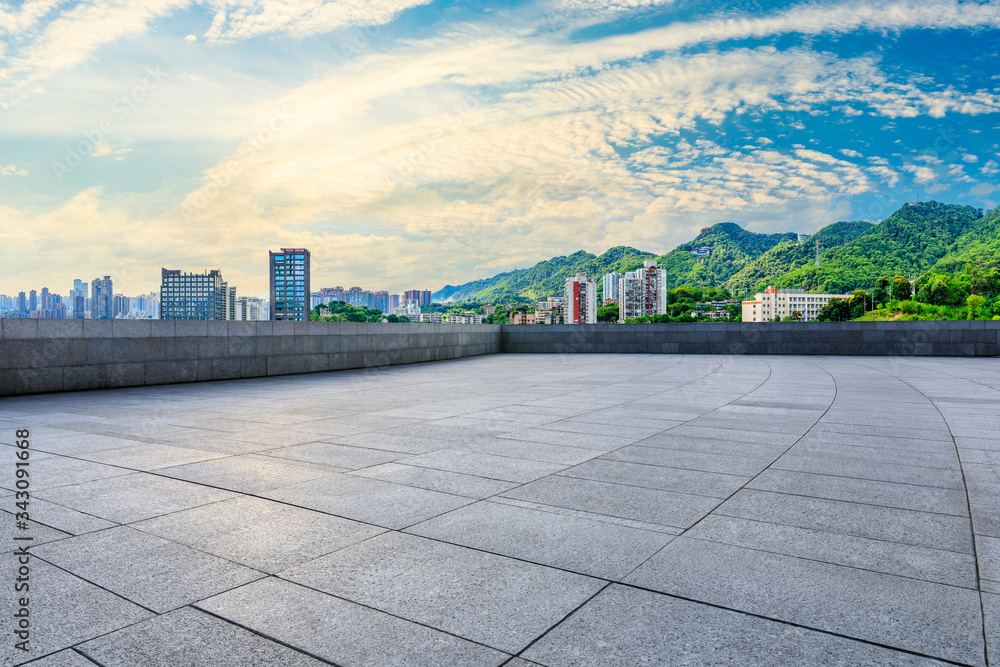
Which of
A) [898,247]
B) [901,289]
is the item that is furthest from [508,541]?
[898,247]

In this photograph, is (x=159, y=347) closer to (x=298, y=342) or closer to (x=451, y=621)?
(x=298, y=342)

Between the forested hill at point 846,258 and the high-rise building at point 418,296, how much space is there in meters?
31.1

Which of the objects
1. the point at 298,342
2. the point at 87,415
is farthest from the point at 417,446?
the point at 298,342

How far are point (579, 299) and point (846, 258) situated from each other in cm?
3229

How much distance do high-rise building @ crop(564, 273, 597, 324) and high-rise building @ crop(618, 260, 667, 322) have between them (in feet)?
37.4

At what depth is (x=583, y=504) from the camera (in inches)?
169

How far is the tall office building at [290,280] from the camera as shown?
26.5 m

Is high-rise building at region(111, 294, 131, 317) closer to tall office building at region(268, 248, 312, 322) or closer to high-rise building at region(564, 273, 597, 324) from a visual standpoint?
tall office building at region(268, 248, 312, 322)

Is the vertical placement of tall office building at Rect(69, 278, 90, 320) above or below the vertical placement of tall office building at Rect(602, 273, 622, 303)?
below

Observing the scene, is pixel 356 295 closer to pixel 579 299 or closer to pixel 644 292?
pixel 579 299

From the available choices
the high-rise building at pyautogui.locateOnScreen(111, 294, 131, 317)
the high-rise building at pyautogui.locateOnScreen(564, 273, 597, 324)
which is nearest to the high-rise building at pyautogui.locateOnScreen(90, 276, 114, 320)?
the high-rise building at pyautogui.locateOnScreen(111, 294, 131, 317)

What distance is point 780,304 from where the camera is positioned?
95938 mm

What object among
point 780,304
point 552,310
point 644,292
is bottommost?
point 552,310

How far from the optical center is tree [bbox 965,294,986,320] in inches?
1288
